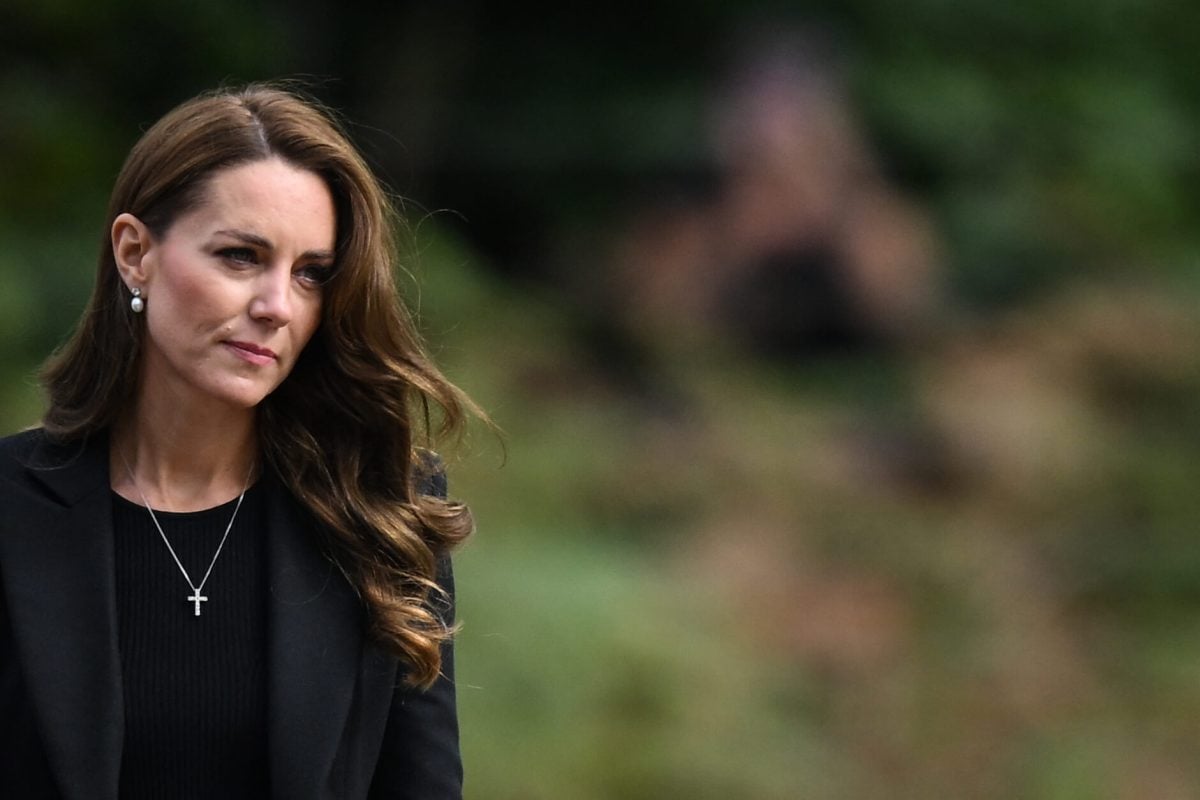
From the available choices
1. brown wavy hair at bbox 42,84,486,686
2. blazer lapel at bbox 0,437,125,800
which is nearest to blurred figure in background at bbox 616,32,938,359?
brown wavy hair at bbox 42,84,486,686

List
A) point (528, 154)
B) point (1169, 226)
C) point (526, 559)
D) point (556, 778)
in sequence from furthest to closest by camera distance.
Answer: point (1169, 226), point (528, 154), point (526, 559), point (556, 778)

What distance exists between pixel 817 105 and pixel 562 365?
7.49ft

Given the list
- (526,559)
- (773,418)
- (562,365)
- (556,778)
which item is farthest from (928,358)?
(556,778)

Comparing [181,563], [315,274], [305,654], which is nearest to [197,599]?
[181,563]

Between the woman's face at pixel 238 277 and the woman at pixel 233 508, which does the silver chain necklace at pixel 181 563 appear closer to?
the woman at pixel 233 508

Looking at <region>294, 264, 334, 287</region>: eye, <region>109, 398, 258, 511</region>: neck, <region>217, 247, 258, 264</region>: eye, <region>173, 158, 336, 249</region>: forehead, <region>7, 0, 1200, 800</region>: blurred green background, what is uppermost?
<region>7, 0, 1200, 800</region>: blurred green background

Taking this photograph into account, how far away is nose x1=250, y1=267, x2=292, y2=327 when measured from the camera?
248cm

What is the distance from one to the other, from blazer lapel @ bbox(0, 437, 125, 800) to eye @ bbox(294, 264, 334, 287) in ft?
1.19

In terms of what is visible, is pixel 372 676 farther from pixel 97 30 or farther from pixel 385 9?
pixel 385 9

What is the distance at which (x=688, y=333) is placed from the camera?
31.7 ft

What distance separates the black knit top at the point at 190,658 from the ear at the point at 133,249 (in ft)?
0.99

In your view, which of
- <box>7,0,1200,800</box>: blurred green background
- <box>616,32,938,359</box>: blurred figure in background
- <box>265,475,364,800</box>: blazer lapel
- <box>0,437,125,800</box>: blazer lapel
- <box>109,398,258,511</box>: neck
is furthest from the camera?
<box>616,32,938,359</box>: blurred figure in background

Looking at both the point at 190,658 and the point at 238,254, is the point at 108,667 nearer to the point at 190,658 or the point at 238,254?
the point at 190,658

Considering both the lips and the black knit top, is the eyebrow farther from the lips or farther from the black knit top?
the black knit top
